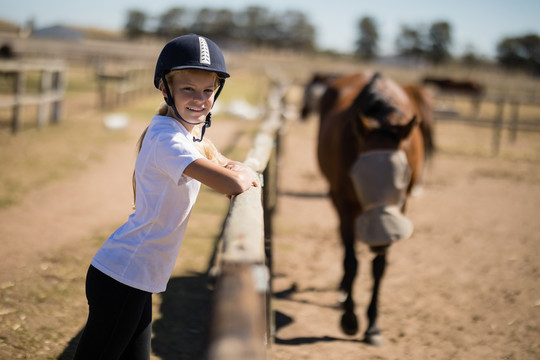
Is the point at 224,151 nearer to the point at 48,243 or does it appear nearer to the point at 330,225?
the point at 330,225

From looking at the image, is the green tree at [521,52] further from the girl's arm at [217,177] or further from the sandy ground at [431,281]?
the girl's arm at [217,177]

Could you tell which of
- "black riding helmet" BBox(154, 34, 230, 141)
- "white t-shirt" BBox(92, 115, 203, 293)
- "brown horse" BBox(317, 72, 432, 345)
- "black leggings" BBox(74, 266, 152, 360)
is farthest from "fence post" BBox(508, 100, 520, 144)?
"black leggings" BBox(74, 266, 152, 360)

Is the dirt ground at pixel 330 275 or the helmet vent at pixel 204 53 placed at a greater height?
the helmet vent at pixel 204 53

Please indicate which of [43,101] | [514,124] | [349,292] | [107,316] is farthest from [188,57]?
[514,124]

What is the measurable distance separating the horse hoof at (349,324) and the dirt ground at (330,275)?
7cm

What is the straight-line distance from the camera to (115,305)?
1607mm

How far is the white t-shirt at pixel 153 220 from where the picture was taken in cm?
159

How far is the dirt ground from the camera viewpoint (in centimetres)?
302

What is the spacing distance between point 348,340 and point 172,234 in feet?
6.78

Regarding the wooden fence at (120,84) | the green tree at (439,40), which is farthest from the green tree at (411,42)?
the wooden fence at (120,84)

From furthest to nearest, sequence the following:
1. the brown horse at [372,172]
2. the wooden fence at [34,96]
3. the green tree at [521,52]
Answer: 1. the green tree at [521,52]
2. the wooden fence at [34,96]
3. the brown horse at [372,172]

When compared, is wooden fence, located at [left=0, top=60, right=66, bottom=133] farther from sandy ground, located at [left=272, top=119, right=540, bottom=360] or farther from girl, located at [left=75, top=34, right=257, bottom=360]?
girl, located at [left=75, top=34, right=257, bottom=360]

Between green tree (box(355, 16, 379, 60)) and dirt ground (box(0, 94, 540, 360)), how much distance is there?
347ft

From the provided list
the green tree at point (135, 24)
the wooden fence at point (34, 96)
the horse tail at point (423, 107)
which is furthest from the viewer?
the green tree at point (135, 24)
